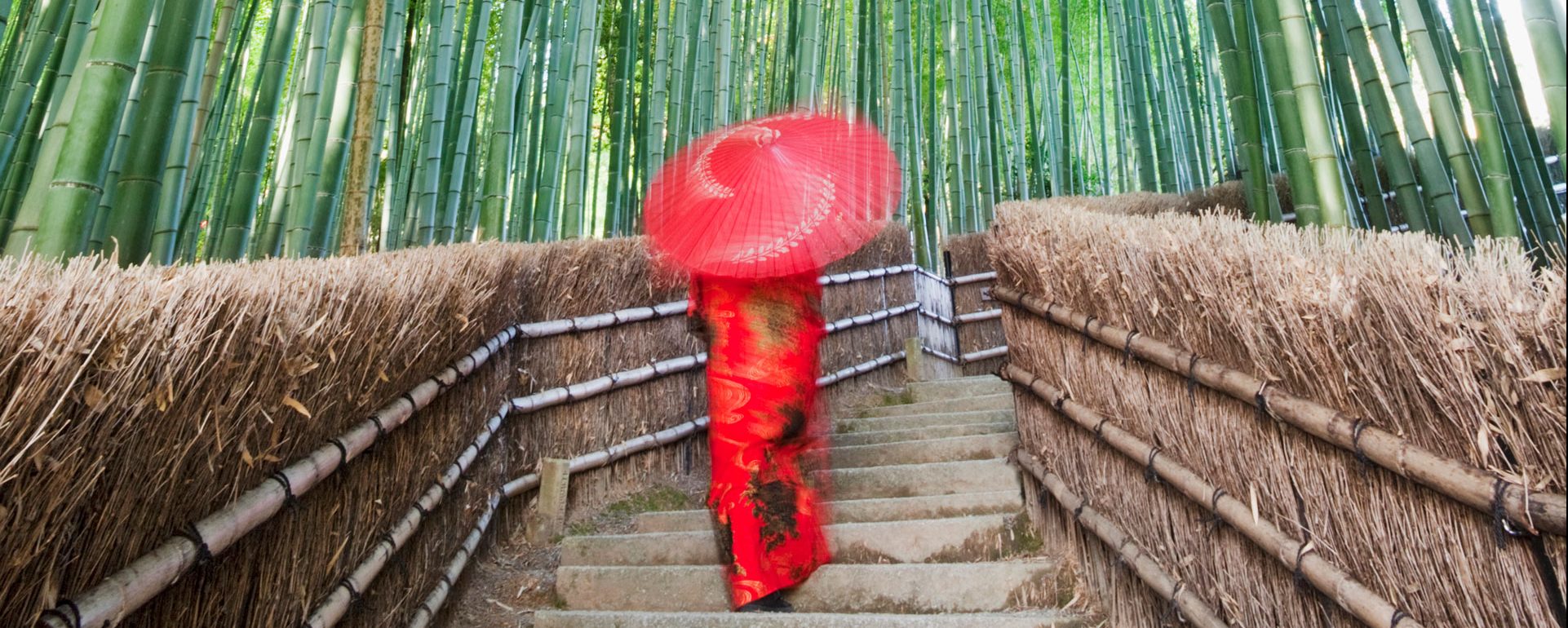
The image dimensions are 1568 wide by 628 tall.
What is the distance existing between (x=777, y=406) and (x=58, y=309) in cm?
136

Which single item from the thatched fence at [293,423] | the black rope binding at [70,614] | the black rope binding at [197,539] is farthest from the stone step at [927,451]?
the black rope binding at [70,614]

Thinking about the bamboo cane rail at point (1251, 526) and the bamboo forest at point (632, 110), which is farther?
the bamboo forest at point (632, 110)

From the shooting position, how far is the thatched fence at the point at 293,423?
905mm

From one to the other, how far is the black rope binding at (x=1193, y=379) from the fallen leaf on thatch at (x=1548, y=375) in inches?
29.6

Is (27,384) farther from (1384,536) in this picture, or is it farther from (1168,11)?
(1168,11)

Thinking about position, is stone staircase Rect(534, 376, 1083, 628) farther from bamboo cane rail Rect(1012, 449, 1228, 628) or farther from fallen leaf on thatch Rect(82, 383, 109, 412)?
fallen leaf on thatch Rect(82, 383, 109, 412)

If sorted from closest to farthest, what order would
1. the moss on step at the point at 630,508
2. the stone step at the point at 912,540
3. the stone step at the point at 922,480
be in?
the stone step at the point at 912,540 < the stone step at the point at 922,480 < the moss on step at the point at 630,508

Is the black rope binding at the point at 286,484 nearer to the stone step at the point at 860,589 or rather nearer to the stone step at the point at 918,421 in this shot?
the stone step at the point at 860,589

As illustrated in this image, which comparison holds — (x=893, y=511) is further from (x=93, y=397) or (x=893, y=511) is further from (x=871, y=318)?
(x=871, y=318)

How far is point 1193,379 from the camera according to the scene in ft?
5.53

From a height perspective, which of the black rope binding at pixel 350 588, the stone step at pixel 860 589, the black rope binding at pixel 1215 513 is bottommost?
the stone step at pixel 860 589

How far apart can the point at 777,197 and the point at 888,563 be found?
0.97 m

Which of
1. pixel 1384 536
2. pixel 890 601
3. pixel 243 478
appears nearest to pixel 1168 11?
pixel 890 601

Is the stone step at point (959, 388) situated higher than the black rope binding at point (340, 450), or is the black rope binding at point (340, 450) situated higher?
the stone step at point (959, 388)
